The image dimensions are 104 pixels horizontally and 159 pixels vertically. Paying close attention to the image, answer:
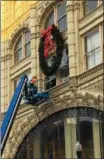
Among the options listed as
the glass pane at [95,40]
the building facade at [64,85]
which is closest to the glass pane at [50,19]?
the building facade at [64,85]

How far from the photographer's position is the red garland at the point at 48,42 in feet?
87.4

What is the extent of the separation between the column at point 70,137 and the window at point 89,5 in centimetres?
659

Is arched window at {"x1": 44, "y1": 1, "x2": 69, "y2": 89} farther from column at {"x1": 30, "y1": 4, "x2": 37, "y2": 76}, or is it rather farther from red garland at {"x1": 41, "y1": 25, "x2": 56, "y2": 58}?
column at {"x1": 30, "y1": 4, "x2": 37, "y2": 76}

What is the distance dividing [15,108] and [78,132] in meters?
6.56

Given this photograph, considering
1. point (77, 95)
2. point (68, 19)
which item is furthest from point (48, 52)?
point (77, 95)

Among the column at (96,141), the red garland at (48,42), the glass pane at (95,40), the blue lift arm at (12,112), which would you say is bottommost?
the column at (96,141)

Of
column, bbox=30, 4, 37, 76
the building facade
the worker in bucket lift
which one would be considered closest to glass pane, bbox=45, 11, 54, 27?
the building facade

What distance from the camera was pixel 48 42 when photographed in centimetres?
2712

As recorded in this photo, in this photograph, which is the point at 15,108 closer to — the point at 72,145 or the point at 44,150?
the point at 44,150

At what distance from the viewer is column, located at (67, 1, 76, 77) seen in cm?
2417

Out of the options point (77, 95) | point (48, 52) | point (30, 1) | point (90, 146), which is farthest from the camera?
point (30, 1)

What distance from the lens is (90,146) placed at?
2181 cm

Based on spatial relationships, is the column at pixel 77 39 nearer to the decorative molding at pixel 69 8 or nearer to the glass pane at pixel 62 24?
the decorative molding at pixel 69 8

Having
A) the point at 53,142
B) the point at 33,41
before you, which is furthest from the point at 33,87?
the point at 33,41
